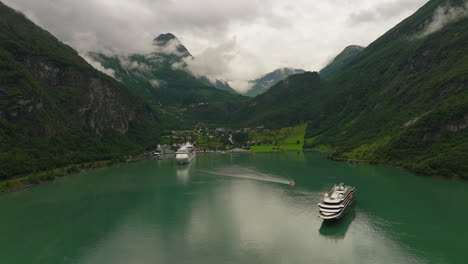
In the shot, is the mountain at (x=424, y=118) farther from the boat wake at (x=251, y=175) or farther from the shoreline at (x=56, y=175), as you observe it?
the boat wake at (x=251, y=175)

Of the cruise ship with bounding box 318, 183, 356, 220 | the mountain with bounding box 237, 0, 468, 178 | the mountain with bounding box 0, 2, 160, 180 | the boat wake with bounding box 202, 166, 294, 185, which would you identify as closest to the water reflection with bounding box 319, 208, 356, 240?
the cruise ship with bounding box 318, 183, 356, 220

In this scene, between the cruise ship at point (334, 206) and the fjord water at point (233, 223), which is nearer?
the fjord water at point (233, 223)

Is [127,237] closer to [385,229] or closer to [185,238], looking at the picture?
[185,238]

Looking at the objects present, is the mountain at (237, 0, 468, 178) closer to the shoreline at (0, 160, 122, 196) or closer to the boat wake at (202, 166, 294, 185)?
the boat wake at (202, 166, 294, 185)

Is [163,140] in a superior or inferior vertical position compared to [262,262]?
superior

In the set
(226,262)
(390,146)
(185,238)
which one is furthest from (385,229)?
(390,146)

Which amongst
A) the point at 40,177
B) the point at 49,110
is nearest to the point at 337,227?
the point at 40,177

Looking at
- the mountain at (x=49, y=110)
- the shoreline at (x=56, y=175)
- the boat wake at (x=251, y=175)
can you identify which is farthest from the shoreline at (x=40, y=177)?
the boat wake at (x=251, y=175)
